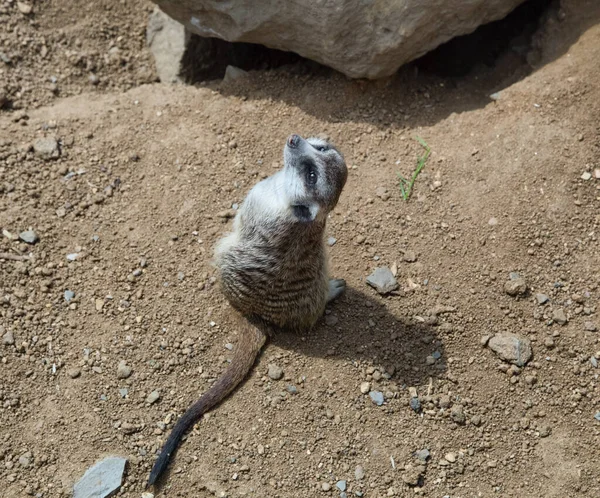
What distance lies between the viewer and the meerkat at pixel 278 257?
102 inches

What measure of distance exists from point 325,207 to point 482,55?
6.51 ft

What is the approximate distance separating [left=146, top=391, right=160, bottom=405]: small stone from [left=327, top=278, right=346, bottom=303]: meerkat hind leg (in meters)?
0.87

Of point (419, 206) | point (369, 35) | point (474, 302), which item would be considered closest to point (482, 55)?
point (369, 35)

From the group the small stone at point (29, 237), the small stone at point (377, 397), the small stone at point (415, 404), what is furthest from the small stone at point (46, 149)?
the small stone at point (415, 404)

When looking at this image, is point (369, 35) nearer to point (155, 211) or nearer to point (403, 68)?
point (403, 68)

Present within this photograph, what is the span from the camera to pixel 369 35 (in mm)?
3188

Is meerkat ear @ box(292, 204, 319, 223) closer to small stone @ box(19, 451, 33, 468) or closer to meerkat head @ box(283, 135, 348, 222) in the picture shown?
meerkat head @ box(283, 135, 348, 222)

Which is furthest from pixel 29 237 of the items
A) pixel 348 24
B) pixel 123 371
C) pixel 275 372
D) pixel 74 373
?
pixel 348 24

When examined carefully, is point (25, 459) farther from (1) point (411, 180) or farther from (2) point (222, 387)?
(1) point (411, 180)

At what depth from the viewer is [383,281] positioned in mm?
2980

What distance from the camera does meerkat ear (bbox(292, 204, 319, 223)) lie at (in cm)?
253

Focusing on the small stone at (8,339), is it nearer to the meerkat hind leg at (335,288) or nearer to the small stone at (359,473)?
the meerkat hind leg at (335,288)

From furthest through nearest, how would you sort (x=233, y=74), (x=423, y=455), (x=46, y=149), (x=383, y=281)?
(x=233, y=74) < (x=46, y=149) < (x=383, y=281) < (x=423, y=455)

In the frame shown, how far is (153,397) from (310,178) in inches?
45.1
